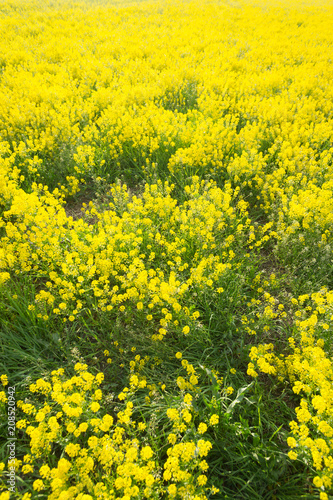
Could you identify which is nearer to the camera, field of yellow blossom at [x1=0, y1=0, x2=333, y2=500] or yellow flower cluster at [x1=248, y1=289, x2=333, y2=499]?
yellow flower cluster at [x1=248, y1=289, x2=333, y2=499]

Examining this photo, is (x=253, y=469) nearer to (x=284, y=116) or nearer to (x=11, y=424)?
(x=11, y=424)

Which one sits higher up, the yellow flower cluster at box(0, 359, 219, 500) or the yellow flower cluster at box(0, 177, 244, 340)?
the yellow flower cluster at box(0, 177, 244, 340)

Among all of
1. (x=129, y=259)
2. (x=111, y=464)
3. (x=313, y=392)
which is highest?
(x=129, y=259)

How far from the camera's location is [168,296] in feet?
7.79

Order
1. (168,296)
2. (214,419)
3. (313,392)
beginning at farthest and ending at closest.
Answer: (168,296) < (313,392) < (214,419)

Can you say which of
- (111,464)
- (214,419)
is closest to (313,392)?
(214,419)

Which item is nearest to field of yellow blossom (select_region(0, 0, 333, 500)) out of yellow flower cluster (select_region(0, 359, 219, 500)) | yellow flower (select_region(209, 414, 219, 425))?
yellow flower cluster (select_region(0, 359, 219, 500))

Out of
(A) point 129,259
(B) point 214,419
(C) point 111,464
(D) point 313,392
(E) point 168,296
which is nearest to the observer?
(C) point 111,464

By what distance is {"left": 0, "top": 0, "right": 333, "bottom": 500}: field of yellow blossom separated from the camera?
5.90 feet

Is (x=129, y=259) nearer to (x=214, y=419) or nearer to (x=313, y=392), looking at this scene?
(x=214, y=419)

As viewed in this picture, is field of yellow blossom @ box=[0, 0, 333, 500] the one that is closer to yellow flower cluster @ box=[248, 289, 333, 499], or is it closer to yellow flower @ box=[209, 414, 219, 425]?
yellow flower cluster @ box=[248, 289, 333, 499]

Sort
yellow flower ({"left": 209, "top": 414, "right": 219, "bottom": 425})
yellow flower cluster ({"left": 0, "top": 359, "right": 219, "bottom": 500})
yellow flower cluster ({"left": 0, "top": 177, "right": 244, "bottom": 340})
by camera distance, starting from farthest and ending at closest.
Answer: yellow flower cluster ({"left": 0, "top": 177, "right": 244, "bottom": 340}) < yellow flower ({"left": 209, "top": 414, "right": 219, "bottom": 425}) < yellow flower cluster ({"left": 0, "top": 359, "right": 219, "bottom": 500})

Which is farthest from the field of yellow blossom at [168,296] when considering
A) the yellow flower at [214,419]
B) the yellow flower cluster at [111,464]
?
the yellow flower at [214,419]

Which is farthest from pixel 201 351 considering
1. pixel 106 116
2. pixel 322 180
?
pixel 106 116
